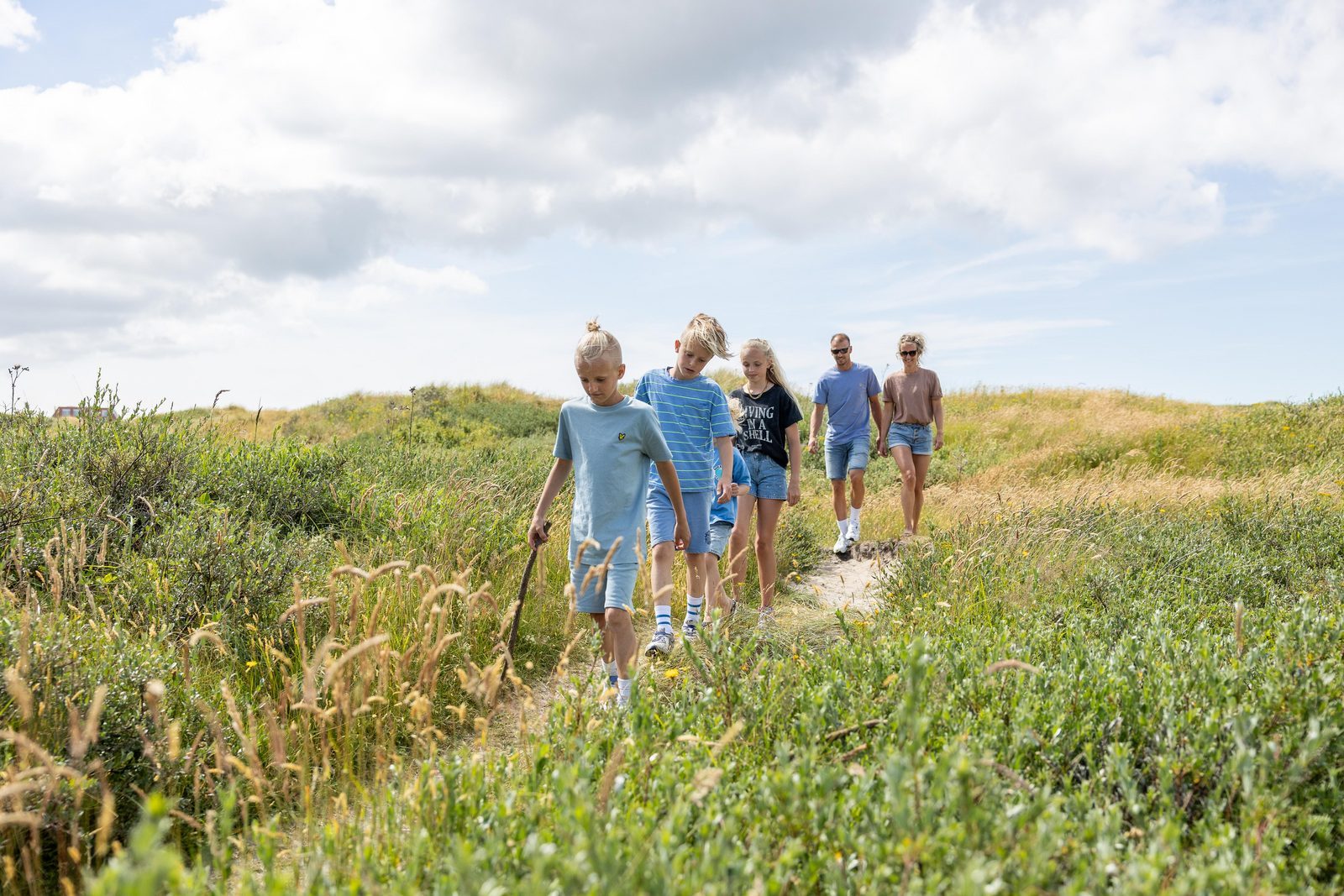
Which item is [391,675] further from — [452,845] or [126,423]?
[126,423]

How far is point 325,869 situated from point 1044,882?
1986 mm

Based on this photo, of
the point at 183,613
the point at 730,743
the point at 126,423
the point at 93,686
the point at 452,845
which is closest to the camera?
the point at 452,845

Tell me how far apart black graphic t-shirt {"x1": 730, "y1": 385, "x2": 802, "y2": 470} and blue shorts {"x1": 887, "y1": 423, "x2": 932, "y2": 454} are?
310 centimetres

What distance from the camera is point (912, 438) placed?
353 inches

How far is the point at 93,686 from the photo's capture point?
11.9 ft

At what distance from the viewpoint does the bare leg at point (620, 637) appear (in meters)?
4.13

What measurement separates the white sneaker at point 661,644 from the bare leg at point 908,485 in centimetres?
A: 476

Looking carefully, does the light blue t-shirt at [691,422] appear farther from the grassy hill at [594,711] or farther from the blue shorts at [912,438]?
the blue shorts at [912,438]

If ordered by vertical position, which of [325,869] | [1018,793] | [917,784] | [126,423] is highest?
[126,423]

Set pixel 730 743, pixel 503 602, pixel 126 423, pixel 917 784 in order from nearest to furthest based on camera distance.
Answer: pixel 917 784
pixel 730 743
pixel 503 602
pixel 126 423

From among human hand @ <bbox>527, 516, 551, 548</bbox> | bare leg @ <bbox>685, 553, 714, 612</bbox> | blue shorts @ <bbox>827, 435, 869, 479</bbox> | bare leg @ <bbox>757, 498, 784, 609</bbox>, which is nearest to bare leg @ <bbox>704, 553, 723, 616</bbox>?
bare leg @ <bbox>685, 553, 714, 612</bbox>

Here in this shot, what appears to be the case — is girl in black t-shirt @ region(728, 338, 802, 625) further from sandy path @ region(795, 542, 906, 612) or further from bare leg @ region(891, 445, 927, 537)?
bare leg @ region(891, 445, 927, 537)

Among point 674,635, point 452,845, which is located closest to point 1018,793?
point 452,845

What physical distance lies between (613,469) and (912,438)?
555cm
